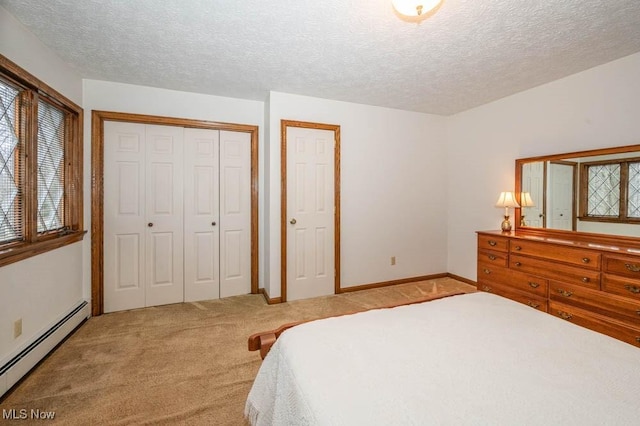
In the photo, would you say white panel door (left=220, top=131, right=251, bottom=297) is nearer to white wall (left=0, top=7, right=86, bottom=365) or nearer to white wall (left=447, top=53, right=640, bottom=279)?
white wall (left=0, top=7, right=86, bottom=365)

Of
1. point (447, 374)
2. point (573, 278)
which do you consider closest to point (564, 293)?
point (573, 278)

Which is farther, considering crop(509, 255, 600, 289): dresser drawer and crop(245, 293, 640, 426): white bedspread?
crop(509, 255, 600, 289): dresser drawer

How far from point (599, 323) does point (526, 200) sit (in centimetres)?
139

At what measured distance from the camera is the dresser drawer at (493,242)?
2.76 metres

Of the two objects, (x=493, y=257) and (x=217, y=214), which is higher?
(x=217, y=214)

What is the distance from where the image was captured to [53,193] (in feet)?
7.61

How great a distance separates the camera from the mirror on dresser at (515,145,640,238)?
228cm

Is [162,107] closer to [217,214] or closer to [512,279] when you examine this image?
[217,214]

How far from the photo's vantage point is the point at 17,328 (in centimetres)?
180

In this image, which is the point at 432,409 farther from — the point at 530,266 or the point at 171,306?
the point at 171,306

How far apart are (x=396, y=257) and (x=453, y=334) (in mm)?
2620

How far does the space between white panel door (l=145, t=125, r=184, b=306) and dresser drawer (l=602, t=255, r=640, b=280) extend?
12.8 ft

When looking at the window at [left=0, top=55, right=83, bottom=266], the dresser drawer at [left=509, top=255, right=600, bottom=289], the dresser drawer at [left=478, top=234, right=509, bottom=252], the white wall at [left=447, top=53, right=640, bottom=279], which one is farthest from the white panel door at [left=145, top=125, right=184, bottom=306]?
the white wall at [left=447, top=53, right=640, bottom=279]

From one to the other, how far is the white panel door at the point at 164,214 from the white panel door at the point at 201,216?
7 centimetres
